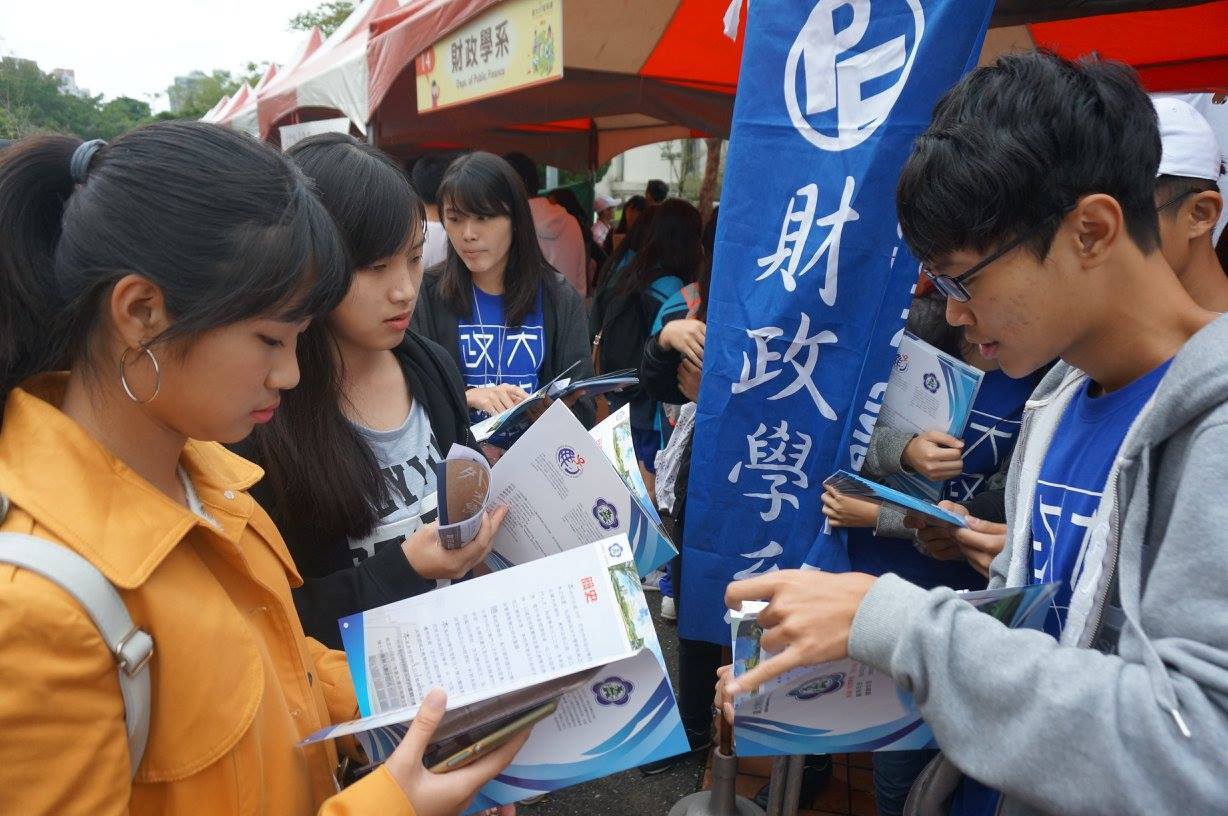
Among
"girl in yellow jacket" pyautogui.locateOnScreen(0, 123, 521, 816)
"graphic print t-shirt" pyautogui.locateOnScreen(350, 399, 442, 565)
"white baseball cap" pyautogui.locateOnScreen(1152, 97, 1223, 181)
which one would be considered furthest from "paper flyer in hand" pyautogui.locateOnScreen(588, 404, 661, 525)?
"white baseball cap" pyautogui.locateOnScreen(1152, 97, 1223, 181)

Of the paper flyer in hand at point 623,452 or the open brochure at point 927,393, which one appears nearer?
the paper flyer in hand at point 623,452

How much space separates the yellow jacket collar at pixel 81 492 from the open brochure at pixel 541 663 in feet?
1.12

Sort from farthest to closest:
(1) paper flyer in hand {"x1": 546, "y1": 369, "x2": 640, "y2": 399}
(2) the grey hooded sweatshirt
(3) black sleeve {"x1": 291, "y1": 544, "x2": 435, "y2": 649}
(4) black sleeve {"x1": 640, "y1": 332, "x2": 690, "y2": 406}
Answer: (4) black sleeve {"x1": 640, "y1": 332, "x2": 690, "y2": 406}
(1) paper flyer in hand {"x1": 546, "y1": 369, "x2": 640, "y2": 399}
(3) black sleeve {"x1": 291, "y1": 544, "x2": 435, "y2": 649}
(2) the grey hooded sweatshirt

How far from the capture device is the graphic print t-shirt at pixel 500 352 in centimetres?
267

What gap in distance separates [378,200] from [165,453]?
0.69 m

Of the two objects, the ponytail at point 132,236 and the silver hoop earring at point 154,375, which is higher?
the ponytail at point 132,236

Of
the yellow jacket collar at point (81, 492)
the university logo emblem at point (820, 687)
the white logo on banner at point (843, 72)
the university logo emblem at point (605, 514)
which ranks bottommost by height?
the university logo emblem at point (820, 687)

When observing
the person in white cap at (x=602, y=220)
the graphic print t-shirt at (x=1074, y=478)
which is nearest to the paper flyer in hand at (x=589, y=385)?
the graphic print t-shirt at (x=1074, y=478)

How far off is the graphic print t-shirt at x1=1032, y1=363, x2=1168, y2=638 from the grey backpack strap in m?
1.18

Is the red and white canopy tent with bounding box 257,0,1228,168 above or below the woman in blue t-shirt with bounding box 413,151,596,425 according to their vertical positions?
above

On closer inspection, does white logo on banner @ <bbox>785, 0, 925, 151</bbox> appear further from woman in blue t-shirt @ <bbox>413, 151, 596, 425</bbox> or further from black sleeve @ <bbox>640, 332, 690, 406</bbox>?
woman in blue t-shirt @ <bbox>413, 151, 596, 425</bbox>

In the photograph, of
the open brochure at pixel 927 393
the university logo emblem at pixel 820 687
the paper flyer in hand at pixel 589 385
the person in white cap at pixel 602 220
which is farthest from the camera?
the person in white cap at pixel 602 220

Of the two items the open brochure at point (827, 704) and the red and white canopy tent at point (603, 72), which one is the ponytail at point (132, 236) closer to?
the open brochure at point (827, 704)

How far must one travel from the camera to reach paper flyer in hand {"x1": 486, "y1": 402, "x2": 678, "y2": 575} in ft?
4.61
